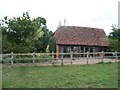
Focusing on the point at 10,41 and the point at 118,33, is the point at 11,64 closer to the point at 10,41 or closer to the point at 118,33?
the point at 10,41

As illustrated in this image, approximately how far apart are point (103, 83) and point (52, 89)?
80.2 inches

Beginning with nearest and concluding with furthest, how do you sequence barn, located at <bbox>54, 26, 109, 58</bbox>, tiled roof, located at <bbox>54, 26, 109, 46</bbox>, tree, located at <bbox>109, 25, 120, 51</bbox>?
tree, located at <bbox>109, 25, 120, 51</bbox>
barn, located at <bbox>54, 26, 109, 58</bbox>
tiled roof, located at <bbox>54, 26, 109, 46</bbox>

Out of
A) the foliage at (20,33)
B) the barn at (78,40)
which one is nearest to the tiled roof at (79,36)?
the barn at (78,40)

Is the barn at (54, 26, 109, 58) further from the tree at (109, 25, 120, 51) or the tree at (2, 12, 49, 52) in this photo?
the tree at (2, 12, 49, 52)

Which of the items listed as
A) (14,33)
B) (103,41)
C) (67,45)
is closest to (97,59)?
(14,33)

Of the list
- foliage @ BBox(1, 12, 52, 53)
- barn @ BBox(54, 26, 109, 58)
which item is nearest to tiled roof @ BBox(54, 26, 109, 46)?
barn @ BBox(54, 26, 109, 58)

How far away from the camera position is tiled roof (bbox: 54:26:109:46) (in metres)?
32.1

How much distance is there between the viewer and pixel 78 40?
32.7m

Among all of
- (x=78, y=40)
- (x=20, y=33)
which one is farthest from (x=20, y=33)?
(x=78, y=40)

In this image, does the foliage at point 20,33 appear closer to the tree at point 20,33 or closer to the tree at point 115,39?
the tree at point 20,33

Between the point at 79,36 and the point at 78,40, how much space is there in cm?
94

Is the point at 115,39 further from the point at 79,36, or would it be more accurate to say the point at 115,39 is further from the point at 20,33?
the point at 20,33

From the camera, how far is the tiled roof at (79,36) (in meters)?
32.1

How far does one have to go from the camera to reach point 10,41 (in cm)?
2197
